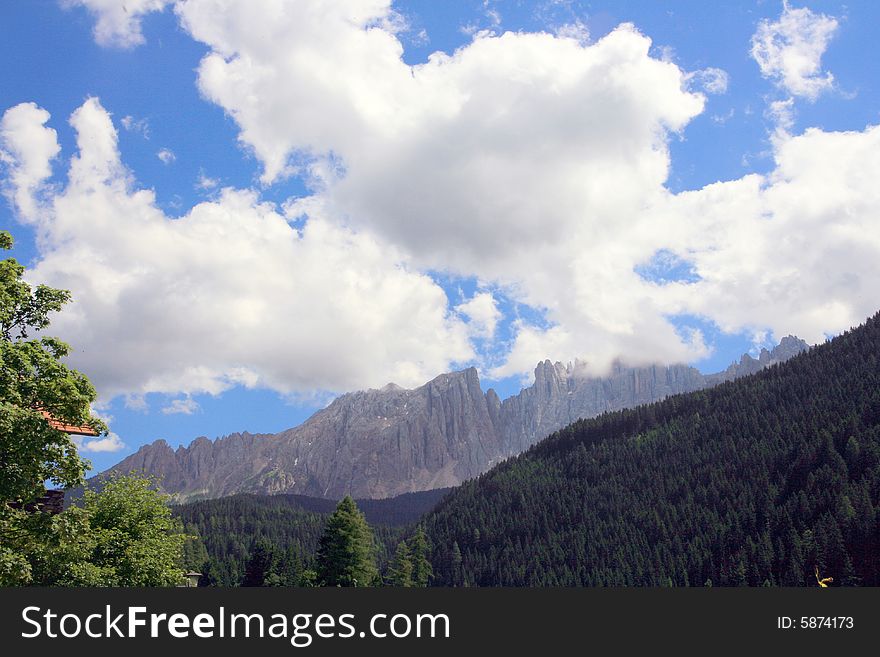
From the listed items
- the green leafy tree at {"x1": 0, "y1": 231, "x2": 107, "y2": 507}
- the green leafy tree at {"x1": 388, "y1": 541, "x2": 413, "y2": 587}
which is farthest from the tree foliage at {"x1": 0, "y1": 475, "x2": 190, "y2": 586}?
the green leafy tree at {"x1": 388, "y1": 541, "x2": 413, "y2": 587}

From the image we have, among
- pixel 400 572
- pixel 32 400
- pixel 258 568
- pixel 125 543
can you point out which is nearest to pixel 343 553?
pixel 125 543

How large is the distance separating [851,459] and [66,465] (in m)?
219

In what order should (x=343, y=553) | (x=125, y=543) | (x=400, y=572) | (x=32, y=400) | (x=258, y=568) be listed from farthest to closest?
(x=258, y=568) < (x=400, y=572) < (x=343, y=553) < (x=125, y=543) < (x=32, y=400)

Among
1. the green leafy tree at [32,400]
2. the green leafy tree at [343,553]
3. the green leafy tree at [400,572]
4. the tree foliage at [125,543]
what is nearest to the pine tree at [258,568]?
the green leafy tree at [400,572]

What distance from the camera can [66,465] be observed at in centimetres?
1811

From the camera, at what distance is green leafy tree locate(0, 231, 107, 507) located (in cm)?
1691

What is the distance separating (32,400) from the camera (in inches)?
703

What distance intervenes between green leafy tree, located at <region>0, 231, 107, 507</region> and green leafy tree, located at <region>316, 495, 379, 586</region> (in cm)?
5005

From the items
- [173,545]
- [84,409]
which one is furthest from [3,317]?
[173,545]

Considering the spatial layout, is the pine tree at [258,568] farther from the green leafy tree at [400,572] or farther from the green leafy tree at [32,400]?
the green leafy tree at [32,400]

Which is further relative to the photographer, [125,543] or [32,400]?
[125,543]

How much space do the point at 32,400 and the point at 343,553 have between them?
52592 millimetres

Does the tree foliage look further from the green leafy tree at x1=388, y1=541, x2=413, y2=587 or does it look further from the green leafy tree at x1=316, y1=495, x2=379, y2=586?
the green leafy tree at x1=388, y1=541, x2=413, y2=587

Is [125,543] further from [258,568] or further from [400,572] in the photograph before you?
[258,568]
